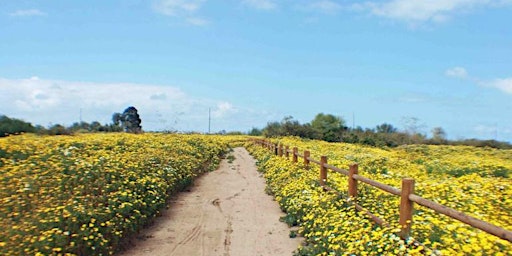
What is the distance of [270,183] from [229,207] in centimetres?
313

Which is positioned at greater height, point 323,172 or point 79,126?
point 79,126

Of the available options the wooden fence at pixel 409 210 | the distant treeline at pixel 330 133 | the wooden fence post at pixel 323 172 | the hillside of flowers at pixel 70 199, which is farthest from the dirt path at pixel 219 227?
the distant treeline at pixel 330 133

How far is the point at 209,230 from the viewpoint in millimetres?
8031

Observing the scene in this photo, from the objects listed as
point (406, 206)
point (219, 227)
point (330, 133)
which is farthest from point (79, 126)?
point (406, 206)

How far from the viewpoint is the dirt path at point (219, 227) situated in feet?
22.5

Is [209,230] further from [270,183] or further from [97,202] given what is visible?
[270,183]

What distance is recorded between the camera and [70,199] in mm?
6277

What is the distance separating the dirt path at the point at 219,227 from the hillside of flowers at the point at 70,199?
0.48 m

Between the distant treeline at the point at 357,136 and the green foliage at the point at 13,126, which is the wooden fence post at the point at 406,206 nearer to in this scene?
the green foliage at the point at 13,126

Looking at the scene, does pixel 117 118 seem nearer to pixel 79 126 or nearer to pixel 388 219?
pixel 79 126

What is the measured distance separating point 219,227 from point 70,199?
10.1ft

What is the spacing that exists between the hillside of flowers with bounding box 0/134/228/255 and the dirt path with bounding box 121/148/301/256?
1.57 ft

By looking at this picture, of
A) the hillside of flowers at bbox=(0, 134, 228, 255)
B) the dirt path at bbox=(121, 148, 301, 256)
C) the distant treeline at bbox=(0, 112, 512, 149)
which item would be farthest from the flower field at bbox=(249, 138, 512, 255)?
the distant treeline at bbox=(0, 112, 512, 149)

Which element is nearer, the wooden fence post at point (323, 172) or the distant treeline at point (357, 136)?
the wooden fence post at point (323, 172)
